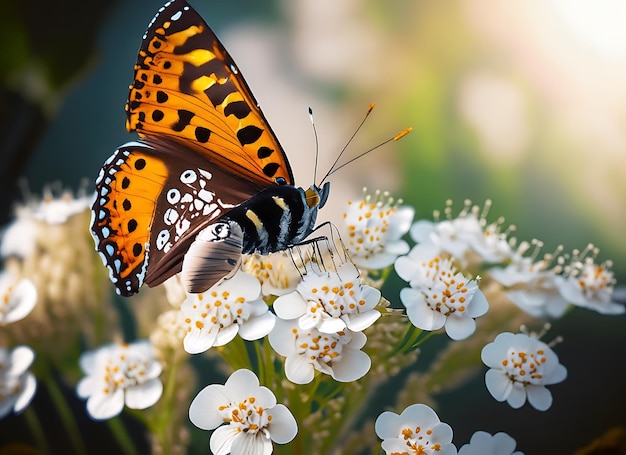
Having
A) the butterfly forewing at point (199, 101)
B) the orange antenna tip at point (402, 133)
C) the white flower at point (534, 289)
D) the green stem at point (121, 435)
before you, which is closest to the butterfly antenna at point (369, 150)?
the orange antenna tip at point (402, 133)

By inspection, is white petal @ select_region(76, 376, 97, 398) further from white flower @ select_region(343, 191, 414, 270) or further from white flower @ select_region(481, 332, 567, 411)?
white flower @ select_region(481, 332, 567, 411)

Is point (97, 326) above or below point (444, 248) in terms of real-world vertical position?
below

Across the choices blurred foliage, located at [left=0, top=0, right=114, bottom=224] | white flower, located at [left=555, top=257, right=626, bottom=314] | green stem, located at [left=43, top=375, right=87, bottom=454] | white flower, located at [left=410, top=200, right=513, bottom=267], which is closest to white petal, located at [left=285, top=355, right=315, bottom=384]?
white flower, located at [left=410, top=200, right=513, bottom=267]

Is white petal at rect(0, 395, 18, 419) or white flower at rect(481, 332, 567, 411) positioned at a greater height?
white flower at rect(481, 332, 567, 411)

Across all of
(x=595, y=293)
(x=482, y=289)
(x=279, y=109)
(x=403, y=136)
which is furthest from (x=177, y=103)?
(x=595, y=293)

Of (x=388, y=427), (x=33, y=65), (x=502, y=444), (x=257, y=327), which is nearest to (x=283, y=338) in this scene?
(x=257, y=327)

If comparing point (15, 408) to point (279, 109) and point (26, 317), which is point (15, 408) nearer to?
point (26, 317)

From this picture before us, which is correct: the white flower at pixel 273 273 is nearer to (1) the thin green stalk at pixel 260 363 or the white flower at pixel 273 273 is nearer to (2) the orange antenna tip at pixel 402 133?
(1) the thin green stalk at pixel 260 363
